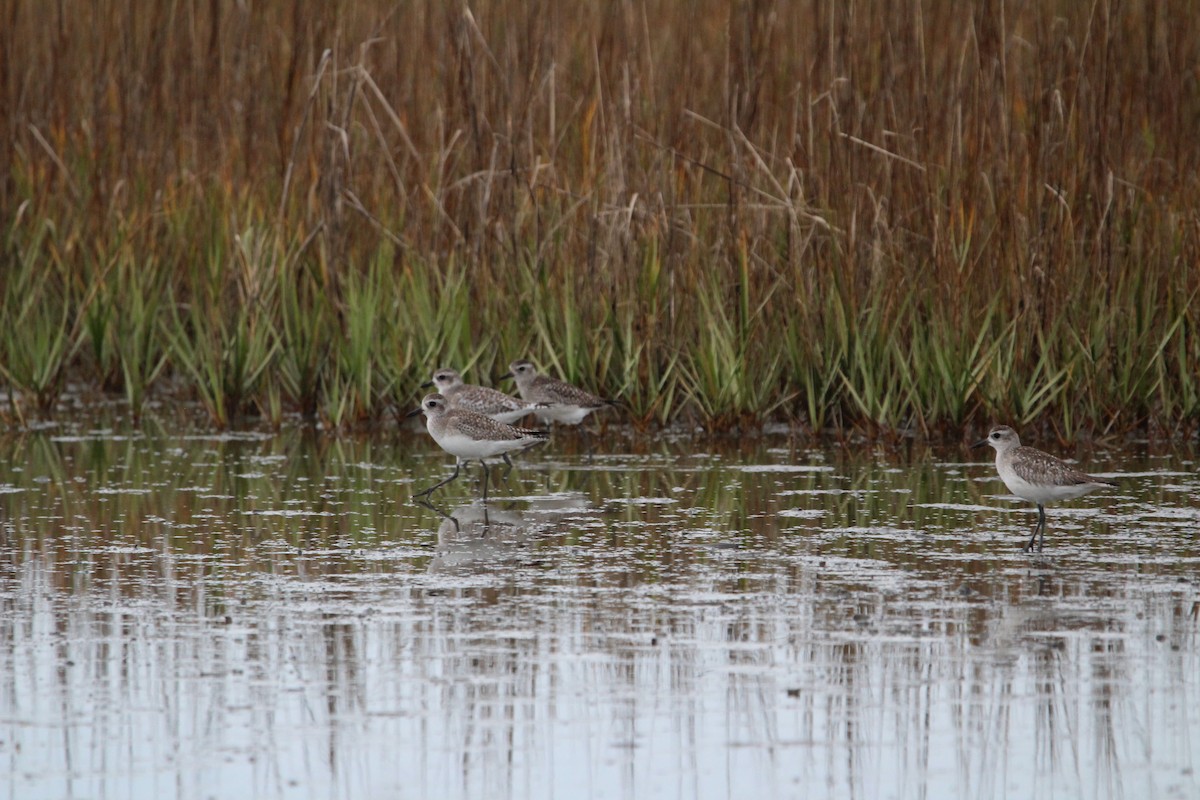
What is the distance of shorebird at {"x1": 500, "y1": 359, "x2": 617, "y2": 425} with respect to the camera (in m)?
11.1

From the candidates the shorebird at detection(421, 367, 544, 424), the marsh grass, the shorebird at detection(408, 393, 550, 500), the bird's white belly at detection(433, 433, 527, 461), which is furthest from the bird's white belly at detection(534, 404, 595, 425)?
the bird's white belly at detection(433, 433, 527, 461)

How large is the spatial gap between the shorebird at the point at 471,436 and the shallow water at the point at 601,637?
269 millimetres

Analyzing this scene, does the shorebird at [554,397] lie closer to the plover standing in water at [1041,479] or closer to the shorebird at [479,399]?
the shorebird at [479,399]

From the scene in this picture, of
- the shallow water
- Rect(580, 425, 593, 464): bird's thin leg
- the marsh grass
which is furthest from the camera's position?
Rect(580, 425, 593, 464): bird's thin leg

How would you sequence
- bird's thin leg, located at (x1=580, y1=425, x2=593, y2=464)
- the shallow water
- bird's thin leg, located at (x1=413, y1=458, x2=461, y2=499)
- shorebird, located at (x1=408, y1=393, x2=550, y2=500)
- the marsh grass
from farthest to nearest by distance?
bird's thin leg, located at (x1=580, y1=425, x2=593, y2=464) → the marsh grass → shorebird, located at (x1=408, y1=393, x2=550, y2=500) → bird's thin leg, located at (x1=413, y1=458, x2=461, y2=499) → the shallow water

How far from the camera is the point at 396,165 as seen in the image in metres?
12.7

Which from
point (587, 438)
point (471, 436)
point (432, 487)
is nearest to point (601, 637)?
point (471, 436)

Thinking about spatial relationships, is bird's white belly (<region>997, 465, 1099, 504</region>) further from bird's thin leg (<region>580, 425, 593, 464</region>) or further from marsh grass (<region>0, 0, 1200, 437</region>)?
bird's thin leg (<region>580, 425, 593, 464</region>)

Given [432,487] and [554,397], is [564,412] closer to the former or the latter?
[554,397]

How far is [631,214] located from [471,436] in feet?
7.47

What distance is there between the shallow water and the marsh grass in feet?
3.86

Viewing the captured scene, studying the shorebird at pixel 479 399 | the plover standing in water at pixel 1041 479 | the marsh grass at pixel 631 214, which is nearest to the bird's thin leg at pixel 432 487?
the shorebird at pixel 479 399

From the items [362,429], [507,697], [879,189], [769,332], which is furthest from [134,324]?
[507,697]

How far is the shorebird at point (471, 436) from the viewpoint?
962 cm
